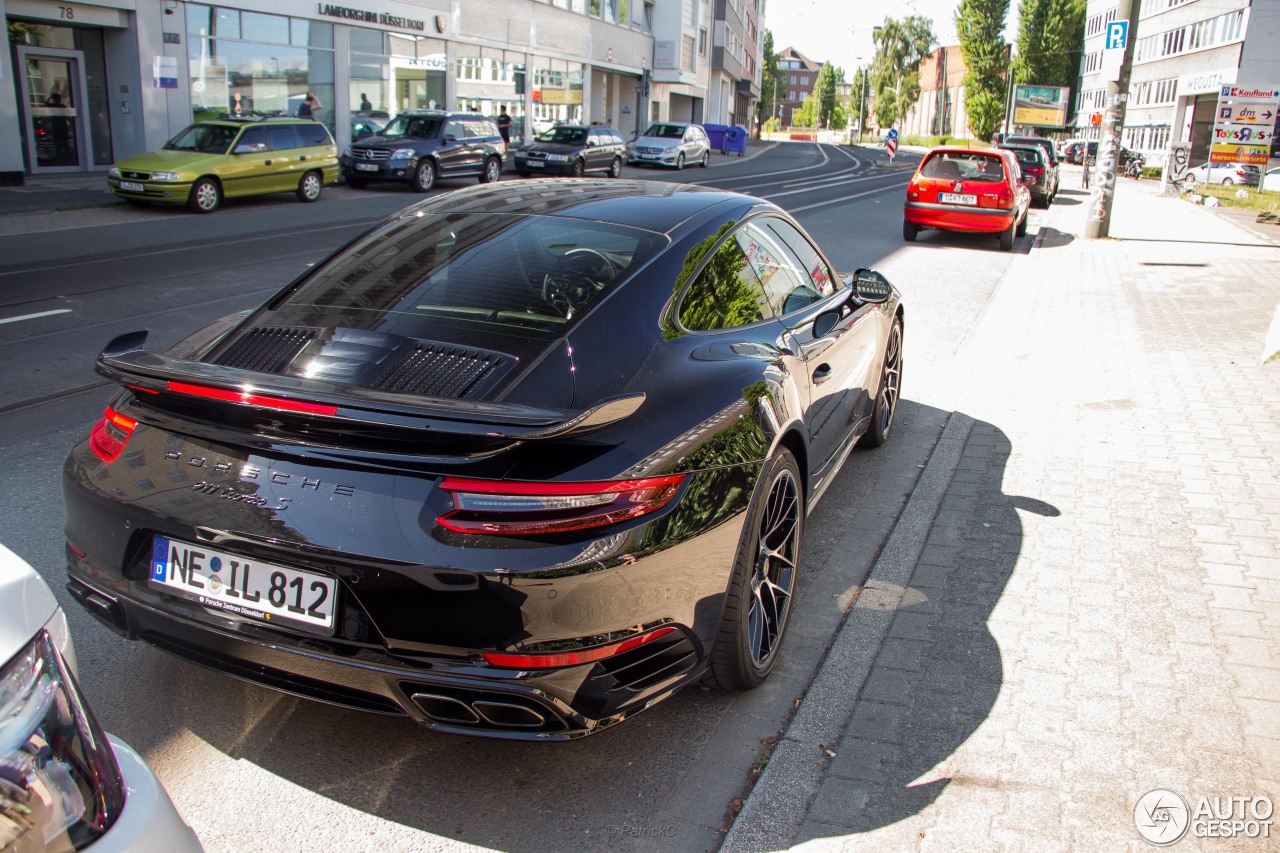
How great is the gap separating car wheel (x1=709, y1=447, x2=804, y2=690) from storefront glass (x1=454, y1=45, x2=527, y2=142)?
32632 mm

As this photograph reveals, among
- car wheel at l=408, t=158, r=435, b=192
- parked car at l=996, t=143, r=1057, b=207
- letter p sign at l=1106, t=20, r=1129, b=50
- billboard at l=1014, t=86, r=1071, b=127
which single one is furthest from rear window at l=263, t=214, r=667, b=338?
billboard at l=1014, t=86, r=1071, b=127

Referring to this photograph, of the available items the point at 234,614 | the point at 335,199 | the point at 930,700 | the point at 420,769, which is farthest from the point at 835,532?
the point at 335,199

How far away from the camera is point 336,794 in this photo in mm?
2785

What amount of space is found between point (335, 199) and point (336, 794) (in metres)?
19.5

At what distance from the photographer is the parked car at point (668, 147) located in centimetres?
3569

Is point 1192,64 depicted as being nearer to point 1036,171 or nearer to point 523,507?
point 1036,171

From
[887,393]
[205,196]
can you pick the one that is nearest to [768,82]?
[205,196]

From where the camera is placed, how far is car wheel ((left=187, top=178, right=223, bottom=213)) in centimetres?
1700

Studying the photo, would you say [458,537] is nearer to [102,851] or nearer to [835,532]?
[102,851]

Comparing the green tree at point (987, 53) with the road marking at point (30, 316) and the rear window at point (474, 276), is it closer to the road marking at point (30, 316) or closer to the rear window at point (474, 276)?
the road marking at point (30, 316)

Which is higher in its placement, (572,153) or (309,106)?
(309,106)

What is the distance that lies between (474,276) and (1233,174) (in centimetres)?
3960

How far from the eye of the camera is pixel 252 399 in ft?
8.42

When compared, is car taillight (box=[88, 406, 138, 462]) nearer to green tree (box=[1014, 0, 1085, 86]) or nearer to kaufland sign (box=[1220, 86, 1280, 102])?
kaufland sign (box=[1220, 86, 1280, 102])
